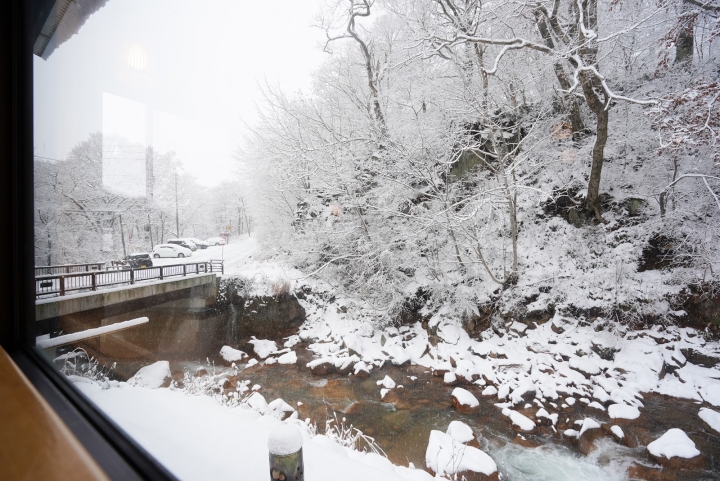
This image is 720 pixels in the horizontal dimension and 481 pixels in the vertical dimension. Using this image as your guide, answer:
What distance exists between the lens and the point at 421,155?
369 centimetres

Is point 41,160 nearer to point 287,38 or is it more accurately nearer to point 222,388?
point 287,38

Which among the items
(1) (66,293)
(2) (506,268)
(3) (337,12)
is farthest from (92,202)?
(2) (506,268)

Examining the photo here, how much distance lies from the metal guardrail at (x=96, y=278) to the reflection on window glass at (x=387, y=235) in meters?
0.02

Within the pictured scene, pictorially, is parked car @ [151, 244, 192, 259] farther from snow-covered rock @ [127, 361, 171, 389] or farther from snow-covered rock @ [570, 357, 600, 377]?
snow-covered rock @ [570, 357, 600, 377]

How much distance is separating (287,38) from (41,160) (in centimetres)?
192

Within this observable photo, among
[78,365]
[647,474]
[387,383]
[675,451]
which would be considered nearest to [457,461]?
[647,474]

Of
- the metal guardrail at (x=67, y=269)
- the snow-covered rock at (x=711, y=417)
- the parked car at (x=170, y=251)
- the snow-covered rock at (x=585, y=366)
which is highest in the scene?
the parked car at (x=170, y=251)

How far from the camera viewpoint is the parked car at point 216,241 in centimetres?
248

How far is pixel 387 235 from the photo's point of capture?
4133 millimetres

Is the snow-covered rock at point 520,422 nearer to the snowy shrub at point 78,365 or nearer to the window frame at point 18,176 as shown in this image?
the snowy shrub at point 78,365

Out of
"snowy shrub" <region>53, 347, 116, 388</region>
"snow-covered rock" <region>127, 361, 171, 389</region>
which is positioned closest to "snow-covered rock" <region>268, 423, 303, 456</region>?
"snowy shrub" <region>53, 347, 116, 388</region>

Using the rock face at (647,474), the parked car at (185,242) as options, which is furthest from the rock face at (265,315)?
the rock face at (647,474)

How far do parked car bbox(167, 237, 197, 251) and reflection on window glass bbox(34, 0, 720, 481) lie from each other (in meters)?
0.03

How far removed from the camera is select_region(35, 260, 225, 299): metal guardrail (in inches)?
56.1
